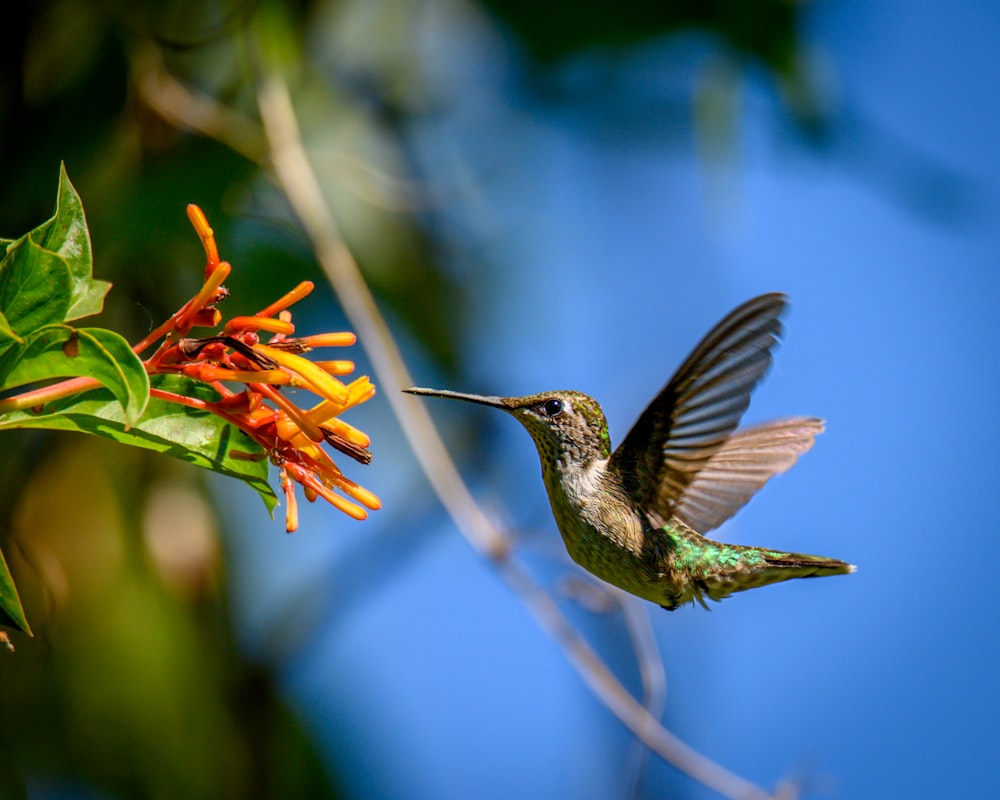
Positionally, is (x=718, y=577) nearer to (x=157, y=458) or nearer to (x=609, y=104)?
(x=157, y=458)

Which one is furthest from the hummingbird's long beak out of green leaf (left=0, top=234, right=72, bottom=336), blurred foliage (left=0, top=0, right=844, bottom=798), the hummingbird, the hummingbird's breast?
blurred foliage (left=0, top=0, right=844, bottom=798)

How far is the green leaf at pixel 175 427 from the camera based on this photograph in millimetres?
1035

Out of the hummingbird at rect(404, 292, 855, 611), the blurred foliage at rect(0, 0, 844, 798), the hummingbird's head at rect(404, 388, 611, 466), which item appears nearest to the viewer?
the hummingbird at rect(404, 292, 855, 611)

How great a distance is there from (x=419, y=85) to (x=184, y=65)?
2.35 feet

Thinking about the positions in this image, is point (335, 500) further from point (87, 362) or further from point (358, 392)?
point (87, 362)

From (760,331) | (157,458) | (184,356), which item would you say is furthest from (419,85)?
(184,356)

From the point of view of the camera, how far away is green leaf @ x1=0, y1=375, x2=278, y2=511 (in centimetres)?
104

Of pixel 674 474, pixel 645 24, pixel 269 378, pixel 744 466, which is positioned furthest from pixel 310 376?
pixel 645 24

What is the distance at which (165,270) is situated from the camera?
2.52 meters

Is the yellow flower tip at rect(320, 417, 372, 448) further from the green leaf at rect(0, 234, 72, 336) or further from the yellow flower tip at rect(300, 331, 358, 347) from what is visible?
the green leaf at rect(0, 234, 72, 336)

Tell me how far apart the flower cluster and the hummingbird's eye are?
0.62 metres

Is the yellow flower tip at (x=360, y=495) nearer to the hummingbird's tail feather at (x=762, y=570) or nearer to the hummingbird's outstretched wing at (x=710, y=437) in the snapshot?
the hummingbird's outstretched wing at (x=710, y=437)

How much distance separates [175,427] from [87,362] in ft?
0.50

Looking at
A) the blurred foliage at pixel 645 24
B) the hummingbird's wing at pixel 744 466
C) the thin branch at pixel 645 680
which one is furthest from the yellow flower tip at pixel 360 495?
the blurred foliage at pixel 645 24
